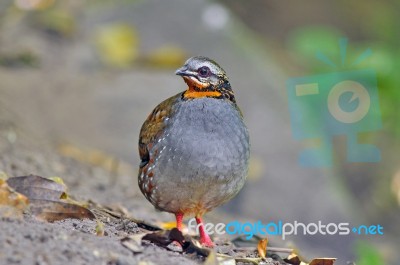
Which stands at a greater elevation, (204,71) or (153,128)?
(204,71)

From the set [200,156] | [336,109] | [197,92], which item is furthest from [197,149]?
[336,109]

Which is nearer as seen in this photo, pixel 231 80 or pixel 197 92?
pixel 197 92

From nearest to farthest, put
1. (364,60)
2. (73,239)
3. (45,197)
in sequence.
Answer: (73,239) < (45,197) < (364,60)

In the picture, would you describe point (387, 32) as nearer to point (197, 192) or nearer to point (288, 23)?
point (288, 23)

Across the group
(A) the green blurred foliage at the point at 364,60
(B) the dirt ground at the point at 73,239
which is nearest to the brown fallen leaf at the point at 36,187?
(B) the dirt ground at the point at 73,239

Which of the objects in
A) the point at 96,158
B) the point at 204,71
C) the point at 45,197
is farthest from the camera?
the point at 96,158

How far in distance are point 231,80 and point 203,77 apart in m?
5.09

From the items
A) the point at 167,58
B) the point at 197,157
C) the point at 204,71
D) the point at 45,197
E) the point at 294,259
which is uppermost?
the point at 167,58

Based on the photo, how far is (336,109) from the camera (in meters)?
10.7

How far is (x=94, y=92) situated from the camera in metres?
9.93

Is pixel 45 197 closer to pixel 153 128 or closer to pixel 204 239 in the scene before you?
pixel 153 128

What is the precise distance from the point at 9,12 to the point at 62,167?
503 cm

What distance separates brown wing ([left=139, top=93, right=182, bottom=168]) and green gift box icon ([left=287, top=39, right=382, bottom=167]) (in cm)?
484

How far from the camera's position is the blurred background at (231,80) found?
30.6ft
